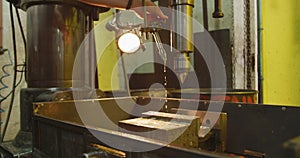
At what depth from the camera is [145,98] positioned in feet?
4.09

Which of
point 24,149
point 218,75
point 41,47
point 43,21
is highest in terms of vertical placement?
point 43,21

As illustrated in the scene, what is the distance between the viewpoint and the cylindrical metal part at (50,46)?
1.15 m

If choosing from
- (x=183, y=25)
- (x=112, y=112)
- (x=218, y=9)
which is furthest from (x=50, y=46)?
(x=218, y=9)

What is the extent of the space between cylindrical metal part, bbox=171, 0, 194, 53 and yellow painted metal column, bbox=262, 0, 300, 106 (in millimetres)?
1253

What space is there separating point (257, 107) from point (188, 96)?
1.60 ft

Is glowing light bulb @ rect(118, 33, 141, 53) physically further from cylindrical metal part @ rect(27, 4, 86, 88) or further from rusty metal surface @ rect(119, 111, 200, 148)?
rusty metal surface @ rect(119, 111, 200, 148)

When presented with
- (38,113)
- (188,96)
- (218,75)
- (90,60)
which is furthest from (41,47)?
(218,75)

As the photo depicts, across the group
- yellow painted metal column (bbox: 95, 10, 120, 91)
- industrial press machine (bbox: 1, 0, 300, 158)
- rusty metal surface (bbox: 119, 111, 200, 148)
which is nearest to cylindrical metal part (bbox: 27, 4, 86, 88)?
industrial press machine (bbox: 1, 0, 300, 158)

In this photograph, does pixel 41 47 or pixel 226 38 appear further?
pixel 226 38

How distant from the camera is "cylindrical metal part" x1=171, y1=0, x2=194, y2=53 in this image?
0.86 meters

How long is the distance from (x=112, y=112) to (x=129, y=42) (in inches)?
16.3

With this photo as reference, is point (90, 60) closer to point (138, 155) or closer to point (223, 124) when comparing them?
point (223, 124)

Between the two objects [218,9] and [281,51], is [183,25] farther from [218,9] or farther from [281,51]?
[281,51]

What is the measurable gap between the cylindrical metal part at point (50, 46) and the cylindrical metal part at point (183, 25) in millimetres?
542
